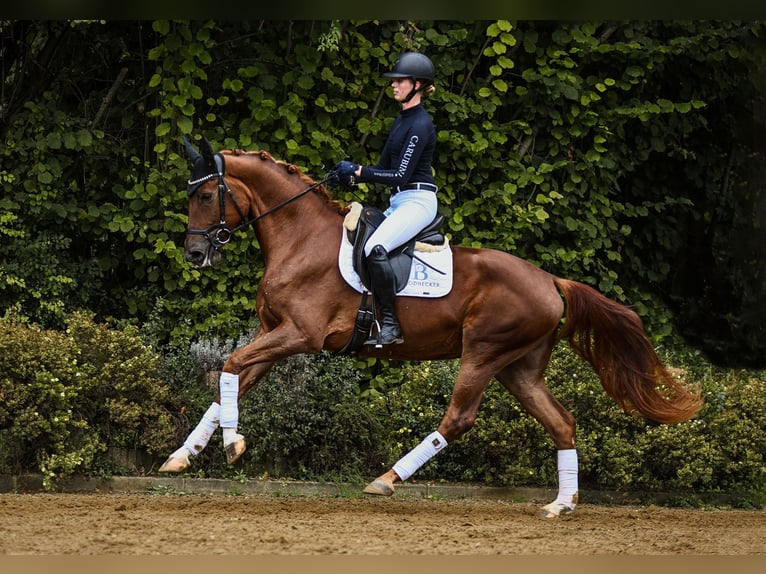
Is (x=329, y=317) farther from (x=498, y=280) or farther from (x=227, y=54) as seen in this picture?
(x=227, y=54)

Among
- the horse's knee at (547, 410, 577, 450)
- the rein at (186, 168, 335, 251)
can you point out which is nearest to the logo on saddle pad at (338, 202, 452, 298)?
the rein at (186, 168, 335, 251)

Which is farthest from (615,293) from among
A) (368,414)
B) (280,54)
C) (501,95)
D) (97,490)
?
(97,490)

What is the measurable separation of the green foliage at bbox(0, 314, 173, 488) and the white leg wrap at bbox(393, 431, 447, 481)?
2274 millimetres

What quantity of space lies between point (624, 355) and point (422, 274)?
68.5 inches

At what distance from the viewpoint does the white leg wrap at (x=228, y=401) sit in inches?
303

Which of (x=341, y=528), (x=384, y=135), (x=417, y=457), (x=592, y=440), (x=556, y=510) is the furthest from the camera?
(x=384, y=135)

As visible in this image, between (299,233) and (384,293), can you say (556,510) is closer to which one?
(384,293)

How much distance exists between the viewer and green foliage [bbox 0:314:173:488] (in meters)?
8.72

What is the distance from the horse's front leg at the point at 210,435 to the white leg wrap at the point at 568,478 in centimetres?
234

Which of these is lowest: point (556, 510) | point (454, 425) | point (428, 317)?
point (556, 510)

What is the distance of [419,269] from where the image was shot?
Answer: 8.24 m

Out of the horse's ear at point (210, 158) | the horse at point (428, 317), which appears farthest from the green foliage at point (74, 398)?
the horse's ear at point (210, 158)

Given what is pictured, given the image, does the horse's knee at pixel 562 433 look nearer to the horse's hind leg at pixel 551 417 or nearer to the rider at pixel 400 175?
the horse's hind leg at pixel 551 417

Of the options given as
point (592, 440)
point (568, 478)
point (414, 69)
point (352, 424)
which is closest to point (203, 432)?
point (352, 424)
